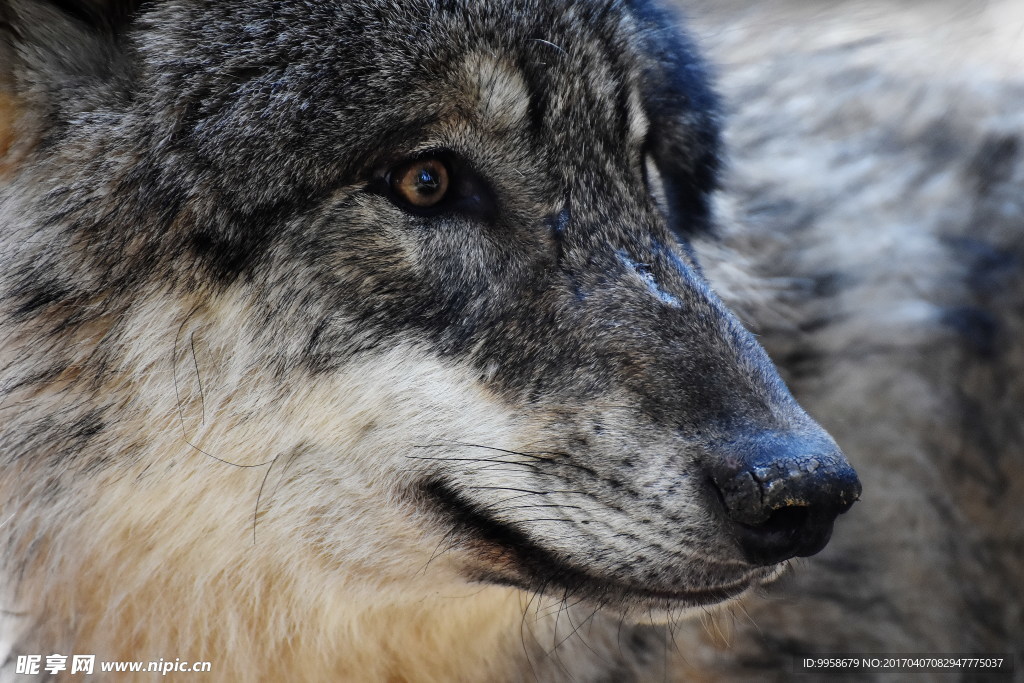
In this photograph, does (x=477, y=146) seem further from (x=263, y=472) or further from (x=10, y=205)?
(x=10, y=205)

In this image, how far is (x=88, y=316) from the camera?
6.85 ft

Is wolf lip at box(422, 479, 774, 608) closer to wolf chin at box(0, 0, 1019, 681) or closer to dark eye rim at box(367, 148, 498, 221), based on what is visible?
wolf chin at box(0, 0, 1019, 681)

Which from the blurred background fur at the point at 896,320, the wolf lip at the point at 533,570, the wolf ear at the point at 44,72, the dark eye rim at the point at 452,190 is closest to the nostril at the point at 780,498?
the wolf lip at the point at 533,570

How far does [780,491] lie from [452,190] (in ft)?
2.97

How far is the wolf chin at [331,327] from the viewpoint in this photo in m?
2.01

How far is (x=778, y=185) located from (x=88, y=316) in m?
2.19

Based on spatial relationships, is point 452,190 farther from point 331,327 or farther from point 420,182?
point 331,327

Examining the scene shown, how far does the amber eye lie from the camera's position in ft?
6.93

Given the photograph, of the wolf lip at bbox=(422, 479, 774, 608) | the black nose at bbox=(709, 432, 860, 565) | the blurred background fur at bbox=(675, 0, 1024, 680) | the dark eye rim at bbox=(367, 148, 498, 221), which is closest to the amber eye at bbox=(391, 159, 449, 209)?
the dark eye rim at bbox=(367, 148, 498, 221)

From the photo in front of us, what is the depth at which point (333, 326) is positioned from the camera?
6.84 ft

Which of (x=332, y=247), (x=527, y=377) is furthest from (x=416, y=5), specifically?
(x=527, y=377)

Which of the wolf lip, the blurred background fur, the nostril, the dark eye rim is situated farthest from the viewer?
the blurred background fur

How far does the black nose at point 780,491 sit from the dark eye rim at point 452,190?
2.41 ft

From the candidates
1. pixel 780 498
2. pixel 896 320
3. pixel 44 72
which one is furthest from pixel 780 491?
pixel 44 72
